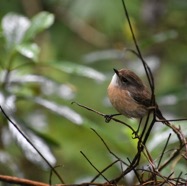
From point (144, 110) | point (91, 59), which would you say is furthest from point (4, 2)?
point (144, 110)

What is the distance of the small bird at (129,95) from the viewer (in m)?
2.76

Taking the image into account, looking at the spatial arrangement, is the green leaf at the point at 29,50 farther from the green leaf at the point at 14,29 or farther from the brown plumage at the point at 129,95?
the brown plumage at the point at 129,95

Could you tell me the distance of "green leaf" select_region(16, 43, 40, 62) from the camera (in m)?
3.27

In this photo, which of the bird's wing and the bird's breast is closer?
the bird's breast

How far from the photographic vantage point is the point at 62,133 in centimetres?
458

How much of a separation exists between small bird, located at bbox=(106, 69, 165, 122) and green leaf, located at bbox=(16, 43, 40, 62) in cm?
56

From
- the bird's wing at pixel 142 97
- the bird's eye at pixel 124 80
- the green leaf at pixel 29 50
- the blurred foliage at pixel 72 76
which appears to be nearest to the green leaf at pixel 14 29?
the blurred foliage at pixel 72 76

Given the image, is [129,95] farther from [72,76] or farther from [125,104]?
[72,76]

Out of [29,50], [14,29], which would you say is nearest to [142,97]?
[29,50]

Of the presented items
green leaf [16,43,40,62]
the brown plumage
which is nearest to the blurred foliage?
green leaf [16,43,40,62]

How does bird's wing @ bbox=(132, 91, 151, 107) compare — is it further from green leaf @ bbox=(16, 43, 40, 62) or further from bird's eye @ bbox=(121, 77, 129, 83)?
green leaf @ bbox=(16, 43, 40, 62)

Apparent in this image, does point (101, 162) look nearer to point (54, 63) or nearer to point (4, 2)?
point (54, 63)

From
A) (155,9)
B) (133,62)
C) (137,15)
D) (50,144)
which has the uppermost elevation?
(137,15)

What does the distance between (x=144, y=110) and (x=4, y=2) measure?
8.73 feet
